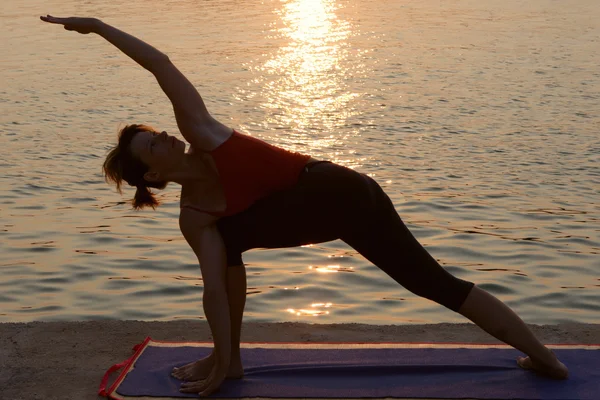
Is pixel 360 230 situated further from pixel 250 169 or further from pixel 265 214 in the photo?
pixel 250 169

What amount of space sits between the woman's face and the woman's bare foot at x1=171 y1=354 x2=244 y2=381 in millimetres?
950

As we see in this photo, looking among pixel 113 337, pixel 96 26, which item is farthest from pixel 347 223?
pixel 113 337

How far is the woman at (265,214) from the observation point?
15.2 ft

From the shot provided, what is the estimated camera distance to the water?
7684mm

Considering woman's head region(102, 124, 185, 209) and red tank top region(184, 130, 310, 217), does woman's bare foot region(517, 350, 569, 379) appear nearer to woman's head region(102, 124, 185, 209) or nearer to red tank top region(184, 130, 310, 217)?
red tank top region(184, 130, 310, 217)

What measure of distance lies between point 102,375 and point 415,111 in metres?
10.1

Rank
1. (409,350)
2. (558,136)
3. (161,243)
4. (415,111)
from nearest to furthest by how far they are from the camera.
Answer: (409,350) < (161,243) < (558,136) < (415,111)

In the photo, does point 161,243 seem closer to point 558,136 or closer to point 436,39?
point 558,136

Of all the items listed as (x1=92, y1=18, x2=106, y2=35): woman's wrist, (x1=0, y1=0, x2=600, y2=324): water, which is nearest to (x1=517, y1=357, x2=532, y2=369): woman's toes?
(x1=0, y1=0, x2=600, y2=324): water

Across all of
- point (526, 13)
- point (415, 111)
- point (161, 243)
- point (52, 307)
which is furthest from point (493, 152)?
point (526, 13)

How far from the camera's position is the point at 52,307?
7.34m

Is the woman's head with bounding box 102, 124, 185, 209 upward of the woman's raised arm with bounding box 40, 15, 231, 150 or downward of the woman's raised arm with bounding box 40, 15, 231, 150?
downward

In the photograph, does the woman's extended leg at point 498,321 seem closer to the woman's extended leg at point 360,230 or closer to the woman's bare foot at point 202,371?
the woman's extended leg at point 360,230

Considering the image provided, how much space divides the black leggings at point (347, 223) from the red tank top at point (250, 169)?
1.5 inches
